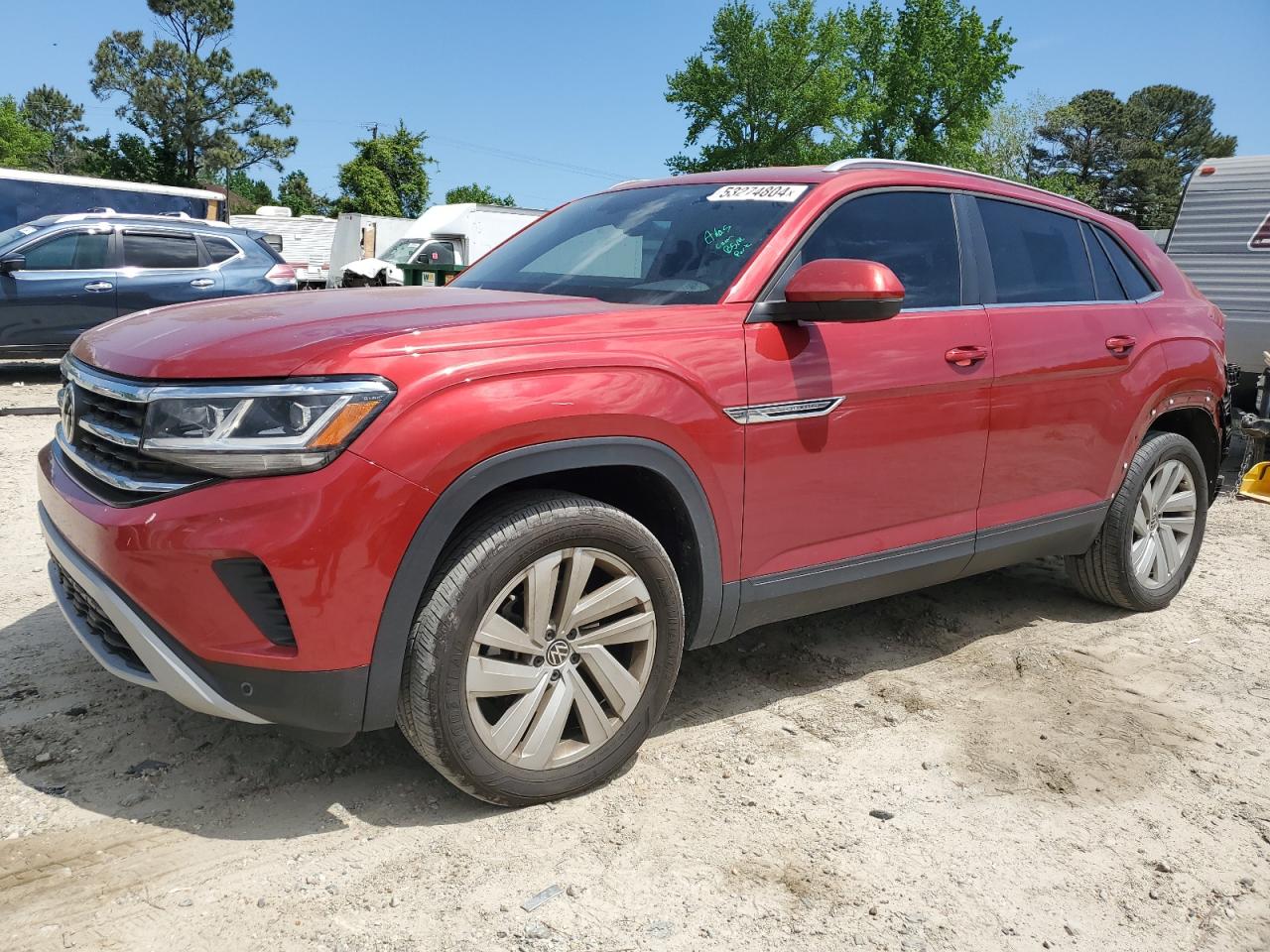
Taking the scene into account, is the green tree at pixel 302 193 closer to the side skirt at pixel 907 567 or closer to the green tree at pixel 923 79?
the green tree at pixel 923 79

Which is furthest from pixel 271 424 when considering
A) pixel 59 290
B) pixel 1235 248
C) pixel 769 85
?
pixel 769 85

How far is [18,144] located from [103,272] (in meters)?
65.7

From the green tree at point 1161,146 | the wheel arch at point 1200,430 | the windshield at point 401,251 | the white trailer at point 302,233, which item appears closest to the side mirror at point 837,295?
the wheel arch at point 1200,430

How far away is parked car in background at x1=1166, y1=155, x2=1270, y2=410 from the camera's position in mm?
8344

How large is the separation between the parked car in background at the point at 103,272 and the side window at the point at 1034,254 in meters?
9.29

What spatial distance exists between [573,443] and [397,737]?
117cm

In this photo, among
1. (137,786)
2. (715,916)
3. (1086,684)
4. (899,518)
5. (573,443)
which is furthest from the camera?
(1086,684)

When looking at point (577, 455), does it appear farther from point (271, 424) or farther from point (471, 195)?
point (471, 195)

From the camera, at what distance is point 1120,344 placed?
13.3 ft

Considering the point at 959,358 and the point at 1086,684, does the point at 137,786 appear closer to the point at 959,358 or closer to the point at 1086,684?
the point at 959,358

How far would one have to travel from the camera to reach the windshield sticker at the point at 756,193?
3277 millimetres

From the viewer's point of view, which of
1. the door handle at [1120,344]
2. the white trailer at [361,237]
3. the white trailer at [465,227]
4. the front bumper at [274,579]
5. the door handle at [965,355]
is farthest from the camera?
the white trailer at [361,237]

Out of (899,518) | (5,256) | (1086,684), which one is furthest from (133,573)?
(5,256)

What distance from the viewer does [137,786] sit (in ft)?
8.88
